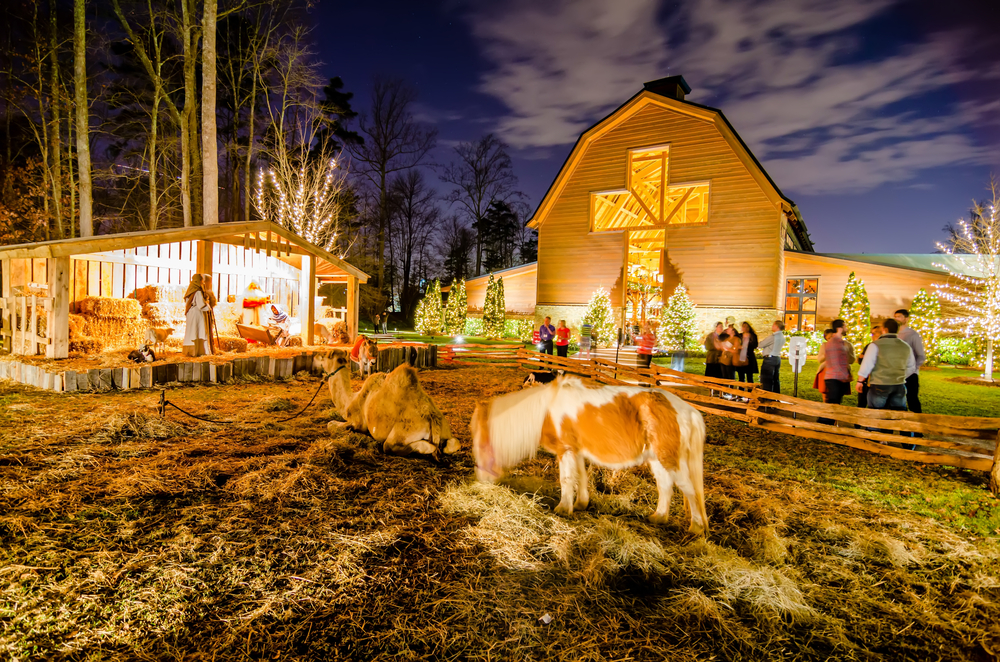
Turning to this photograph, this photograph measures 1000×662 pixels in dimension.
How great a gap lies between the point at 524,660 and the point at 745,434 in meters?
6.66

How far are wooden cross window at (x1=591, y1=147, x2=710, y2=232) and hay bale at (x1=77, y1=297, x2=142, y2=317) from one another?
18.6 m

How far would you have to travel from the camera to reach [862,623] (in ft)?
9.24

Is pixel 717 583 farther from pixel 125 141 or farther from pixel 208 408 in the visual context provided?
Answer: pixel 125 141

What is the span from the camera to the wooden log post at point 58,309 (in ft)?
30.8

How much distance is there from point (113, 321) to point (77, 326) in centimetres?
78

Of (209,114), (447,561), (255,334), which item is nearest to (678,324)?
(255,334)

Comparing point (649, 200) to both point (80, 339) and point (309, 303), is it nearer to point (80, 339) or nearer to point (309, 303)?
point (309, 303)

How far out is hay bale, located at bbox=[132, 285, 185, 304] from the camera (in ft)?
43.1

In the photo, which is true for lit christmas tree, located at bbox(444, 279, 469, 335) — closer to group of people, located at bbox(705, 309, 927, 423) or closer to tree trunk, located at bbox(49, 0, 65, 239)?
tree trunk, located at bbox(49, 0, 65, 239)

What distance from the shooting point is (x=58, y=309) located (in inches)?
376

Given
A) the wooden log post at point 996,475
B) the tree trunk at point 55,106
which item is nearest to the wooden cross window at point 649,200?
the wooden log post at point 996,475

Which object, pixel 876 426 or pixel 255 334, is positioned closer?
pixel 876 426

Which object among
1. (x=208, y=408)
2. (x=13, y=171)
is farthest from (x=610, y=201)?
(x=13, y=171)

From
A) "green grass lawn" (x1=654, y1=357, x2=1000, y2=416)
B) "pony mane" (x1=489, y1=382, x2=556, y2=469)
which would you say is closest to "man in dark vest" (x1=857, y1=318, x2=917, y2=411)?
"green grass lawn" (x1=654, y1=357, x2=1000, y2=416)
